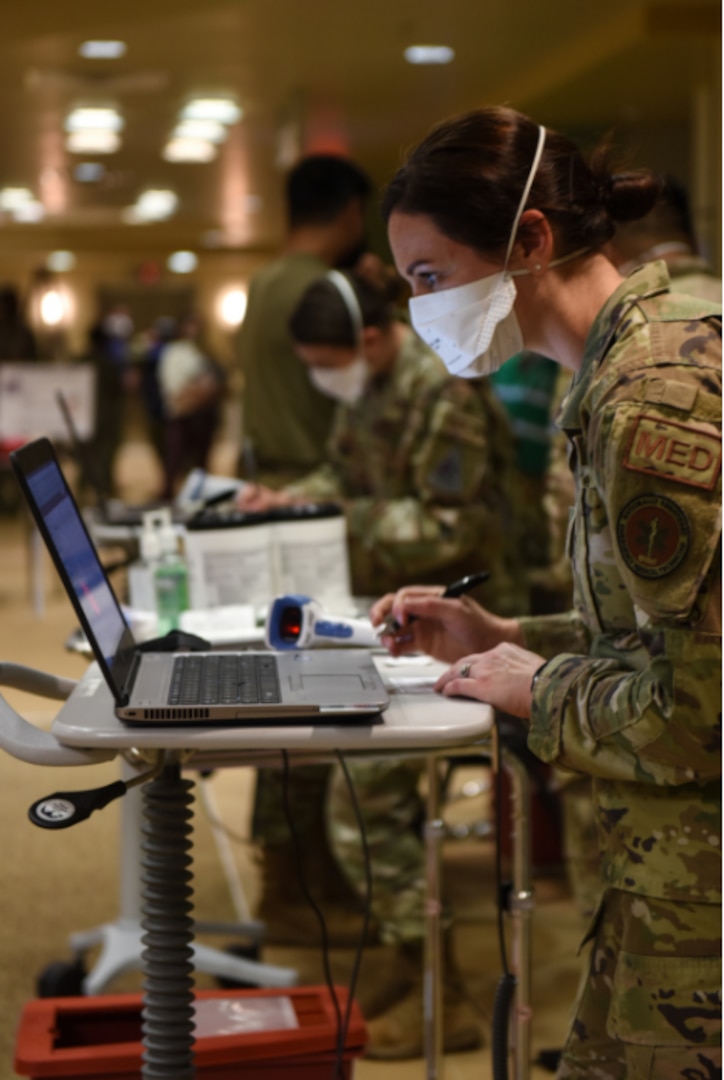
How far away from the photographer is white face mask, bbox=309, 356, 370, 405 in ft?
10.1

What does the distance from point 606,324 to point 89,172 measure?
39.5 feet

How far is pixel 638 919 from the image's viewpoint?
1.37 meters

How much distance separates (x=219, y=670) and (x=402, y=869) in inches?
57.9

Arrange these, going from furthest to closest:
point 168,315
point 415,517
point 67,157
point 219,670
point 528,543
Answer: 1. point 168,315
2. point 67,157
3. point 528,543
4. point 415,517
5. point 219,670

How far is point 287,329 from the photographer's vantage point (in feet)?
12.8

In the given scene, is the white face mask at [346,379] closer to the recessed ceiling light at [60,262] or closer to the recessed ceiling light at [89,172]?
the recessed ceiling light at [89,172]

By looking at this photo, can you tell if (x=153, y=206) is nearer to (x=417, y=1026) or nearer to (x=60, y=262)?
(x=60, y=262)

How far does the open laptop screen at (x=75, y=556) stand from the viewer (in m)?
1.40

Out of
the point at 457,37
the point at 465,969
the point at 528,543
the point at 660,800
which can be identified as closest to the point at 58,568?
the point at 660,800

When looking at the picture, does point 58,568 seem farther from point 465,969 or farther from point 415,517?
point 465,969

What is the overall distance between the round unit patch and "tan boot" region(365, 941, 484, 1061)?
5.30 ft

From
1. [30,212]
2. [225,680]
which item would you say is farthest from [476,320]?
[30,212]

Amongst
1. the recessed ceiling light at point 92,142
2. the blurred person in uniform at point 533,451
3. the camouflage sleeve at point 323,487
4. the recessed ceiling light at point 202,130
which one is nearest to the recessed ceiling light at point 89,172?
the recessed ceiling light at point 92,142

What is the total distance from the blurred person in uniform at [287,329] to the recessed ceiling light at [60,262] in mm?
17768
